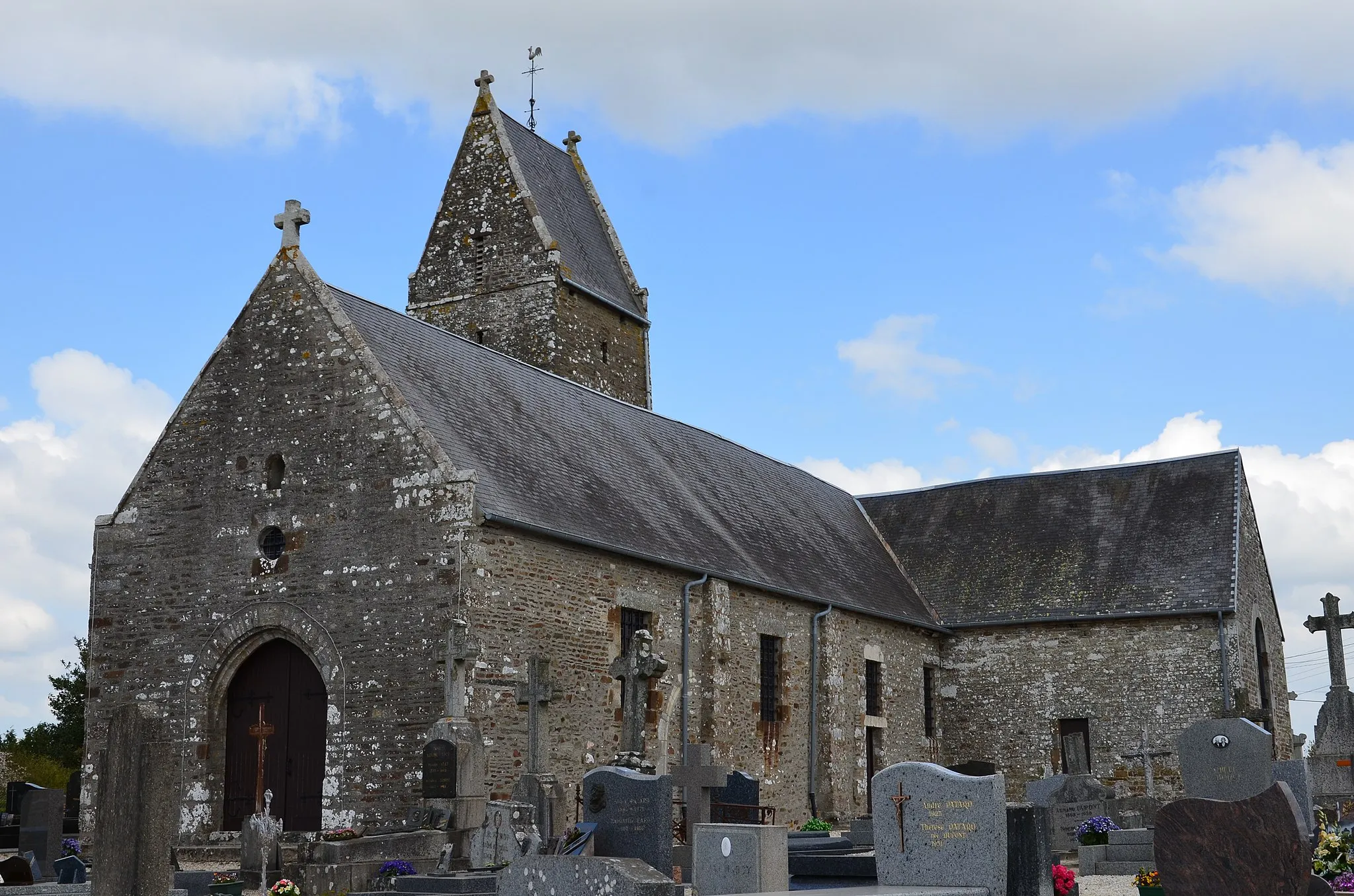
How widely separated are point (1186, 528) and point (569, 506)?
14356 millimetres

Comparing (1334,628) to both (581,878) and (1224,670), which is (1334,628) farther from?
(581,878)

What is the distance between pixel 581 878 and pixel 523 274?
20452 millimetres

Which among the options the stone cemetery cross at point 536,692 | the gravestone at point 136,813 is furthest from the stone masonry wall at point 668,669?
the gravestone at point 136,813

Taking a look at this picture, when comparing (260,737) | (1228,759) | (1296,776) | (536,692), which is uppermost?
(536,692)

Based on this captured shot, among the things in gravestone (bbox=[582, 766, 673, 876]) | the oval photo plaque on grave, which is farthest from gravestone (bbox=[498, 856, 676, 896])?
the oval photo plaque on grave

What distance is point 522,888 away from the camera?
28.6ft

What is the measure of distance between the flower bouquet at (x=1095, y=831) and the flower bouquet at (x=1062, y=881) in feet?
15.6

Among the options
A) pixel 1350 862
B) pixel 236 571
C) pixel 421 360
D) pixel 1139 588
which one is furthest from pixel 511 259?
pixel 1350 862

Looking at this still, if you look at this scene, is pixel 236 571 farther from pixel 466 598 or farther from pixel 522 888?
pixel 522 888

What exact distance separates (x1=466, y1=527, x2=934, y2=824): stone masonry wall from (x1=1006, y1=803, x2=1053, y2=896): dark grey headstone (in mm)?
7510

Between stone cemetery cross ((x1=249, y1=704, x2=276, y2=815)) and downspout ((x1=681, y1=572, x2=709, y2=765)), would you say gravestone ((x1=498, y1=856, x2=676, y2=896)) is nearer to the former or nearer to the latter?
stone cemetery cross ((x1=249, y1=704, x2=276, y2=815))

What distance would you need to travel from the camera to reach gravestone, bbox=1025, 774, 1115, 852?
1820cm

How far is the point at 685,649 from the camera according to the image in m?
21.0

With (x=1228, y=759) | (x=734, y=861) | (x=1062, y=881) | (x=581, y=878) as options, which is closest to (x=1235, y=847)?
(x=581, y=878)
